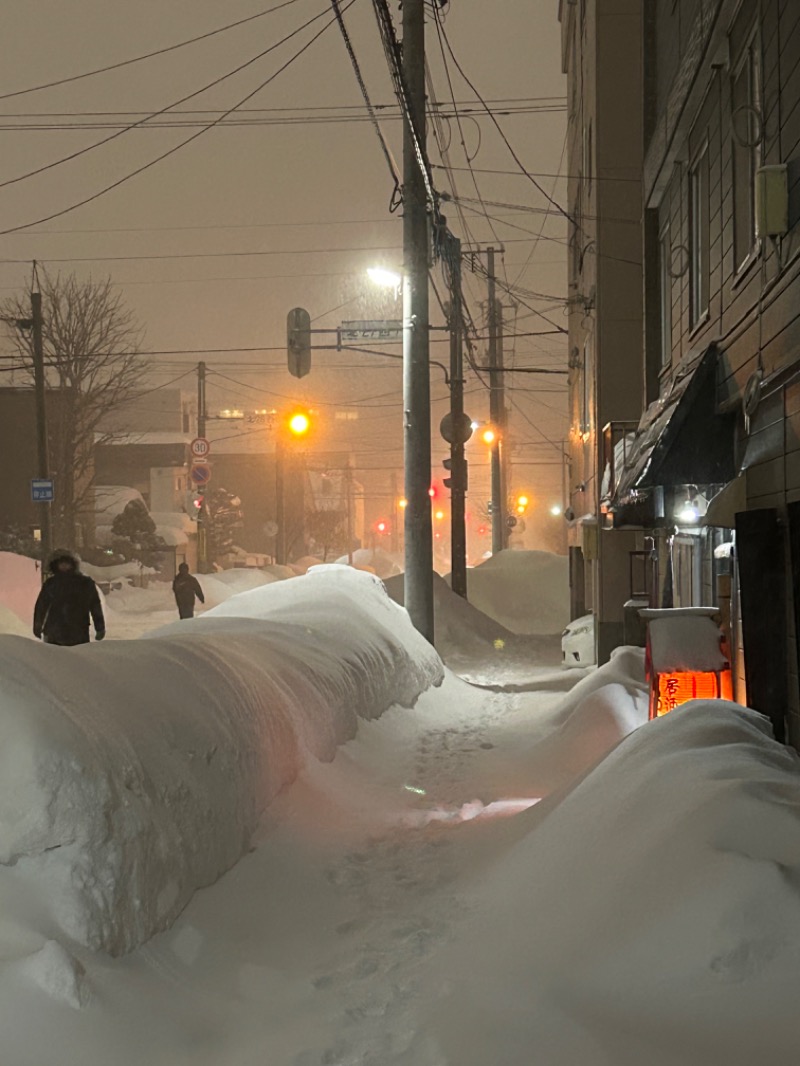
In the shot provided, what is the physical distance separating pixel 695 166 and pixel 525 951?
9587mm

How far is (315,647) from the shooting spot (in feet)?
31.1

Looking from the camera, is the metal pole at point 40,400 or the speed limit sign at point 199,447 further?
the speed limit sign at point 199,447

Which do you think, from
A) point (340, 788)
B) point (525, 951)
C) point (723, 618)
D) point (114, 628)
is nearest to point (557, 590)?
point (114, 628)

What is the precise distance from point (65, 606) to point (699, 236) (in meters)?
8.26

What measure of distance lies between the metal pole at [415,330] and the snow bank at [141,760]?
19.6ft

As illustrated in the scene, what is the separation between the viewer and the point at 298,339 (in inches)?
598

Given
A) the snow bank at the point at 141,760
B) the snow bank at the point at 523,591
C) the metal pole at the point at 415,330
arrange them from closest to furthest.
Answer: the snow bank at the point at 141,760 < the metal pole at the point at 415,330 < the snow bank at the point at 523,591

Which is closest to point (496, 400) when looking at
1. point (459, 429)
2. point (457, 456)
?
point (457, 456)

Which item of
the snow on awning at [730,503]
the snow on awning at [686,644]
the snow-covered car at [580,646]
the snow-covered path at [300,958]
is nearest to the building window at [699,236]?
the snow on awning at [730,503]

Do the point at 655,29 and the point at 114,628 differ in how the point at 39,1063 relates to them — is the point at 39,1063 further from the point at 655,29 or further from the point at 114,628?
the point at 114,628

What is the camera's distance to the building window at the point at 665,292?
13.6 meters

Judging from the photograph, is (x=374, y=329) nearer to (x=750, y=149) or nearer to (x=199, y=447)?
(x=750, y=149)

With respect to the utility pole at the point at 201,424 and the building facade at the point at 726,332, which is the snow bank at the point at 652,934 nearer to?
the building facade at the point at 726,332

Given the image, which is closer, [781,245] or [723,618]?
[781,245]
